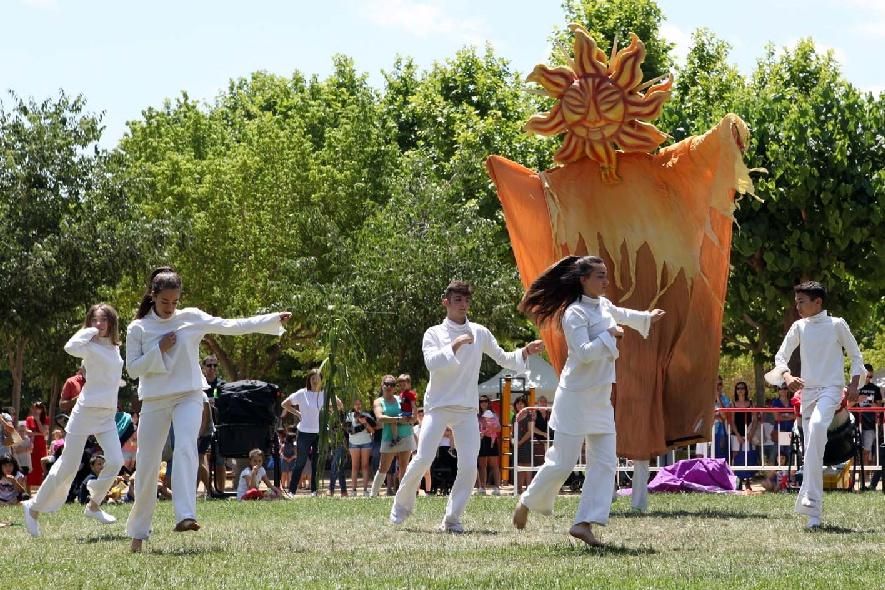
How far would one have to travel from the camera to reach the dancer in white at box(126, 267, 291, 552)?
9852 millimetres

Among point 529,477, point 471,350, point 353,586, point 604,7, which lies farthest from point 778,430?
point 604,7

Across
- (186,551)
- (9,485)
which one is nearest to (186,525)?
(186,551)

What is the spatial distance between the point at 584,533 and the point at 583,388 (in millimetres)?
963

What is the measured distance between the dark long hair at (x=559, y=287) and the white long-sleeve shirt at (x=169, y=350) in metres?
1.76

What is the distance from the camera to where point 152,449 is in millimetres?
9984

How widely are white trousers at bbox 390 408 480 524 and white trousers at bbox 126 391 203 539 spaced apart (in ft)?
7.10

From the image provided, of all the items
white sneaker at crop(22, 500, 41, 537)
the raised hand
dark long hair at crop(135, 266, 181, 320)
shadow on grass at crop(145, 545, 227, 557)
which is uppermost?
dark long hair at crop(135, 266, 181, 320)

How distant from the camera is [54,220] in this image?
28719 millimetres

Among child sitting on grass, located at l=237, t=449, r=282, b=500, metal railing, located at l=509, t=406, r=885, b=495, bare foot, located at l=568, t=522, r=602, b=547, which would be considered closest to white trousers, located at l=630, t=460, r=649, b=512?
bare foot, located at l=568, t=522, r=602, b=547

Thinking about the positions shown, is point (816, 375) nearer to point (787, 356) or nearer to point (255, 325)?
point (787, 356)

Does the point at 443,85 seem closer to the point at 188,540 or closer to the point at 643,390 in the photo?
the point at 643,390

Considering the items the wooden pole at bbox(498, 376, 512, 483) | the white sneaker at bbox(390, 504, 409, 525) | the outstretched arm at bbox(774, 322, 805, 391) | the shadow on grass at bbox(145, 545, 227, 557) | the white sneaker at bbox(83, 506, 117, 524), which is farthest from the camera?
the wooden pole at bbox(498, 376, 512, 483)

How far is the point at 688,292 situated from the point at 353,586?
24.2 ft

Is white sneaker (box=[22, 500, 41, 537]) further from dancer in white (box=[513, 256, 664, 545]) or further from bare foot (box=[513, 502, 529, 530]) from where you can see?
dancer in white (box=[513, 256, 664, 545])
